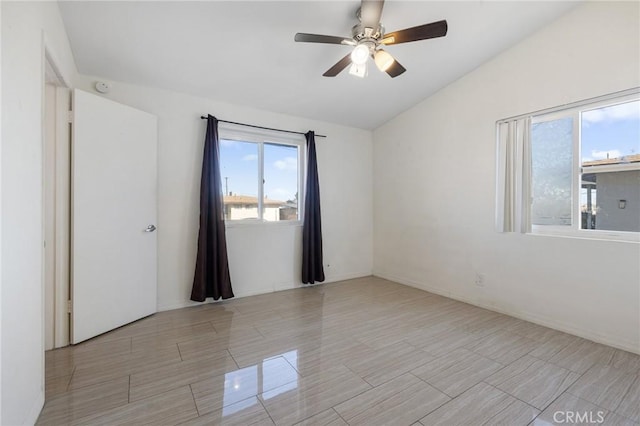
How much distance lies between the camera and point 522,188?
113 inches

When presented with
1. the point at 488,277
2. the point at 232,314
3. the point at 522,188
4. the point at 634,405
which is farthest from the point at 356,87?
the point at 634,405

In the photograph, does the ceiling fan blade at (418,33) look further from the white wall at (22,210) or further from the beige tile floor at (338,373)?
the beige tile floor at (338,373)

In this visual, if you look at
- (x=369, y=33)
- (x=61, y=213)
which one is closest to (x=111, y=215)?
(x=61, y=213)

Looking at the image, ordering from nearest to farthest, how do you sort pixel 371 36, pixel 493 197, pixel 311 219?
pixel 371 36 < pixel 493 197 < pixel 311 219

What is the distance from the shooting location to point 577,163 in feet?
8.55

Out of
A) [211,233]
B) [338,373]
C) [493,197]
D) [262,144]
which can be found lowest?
[338,373]

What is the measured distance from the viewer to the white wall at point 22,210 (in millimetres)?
1215

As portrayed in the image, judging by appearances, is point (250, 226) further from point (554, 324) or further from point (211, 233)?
point (554, 324)

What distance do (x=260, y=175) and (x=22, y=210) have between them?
2.44 metres

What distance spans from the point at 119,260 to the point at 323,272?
2422 mm

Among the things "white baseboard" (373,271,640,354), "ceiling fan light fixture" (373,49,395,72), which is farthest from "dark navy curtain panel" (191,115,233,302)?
"white baseboard" (373,271,640,354)

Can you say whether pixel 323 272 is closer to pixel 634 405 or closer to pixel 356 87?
pixel 356 87

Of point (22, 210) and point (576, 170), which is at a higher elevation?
point (576, 170)

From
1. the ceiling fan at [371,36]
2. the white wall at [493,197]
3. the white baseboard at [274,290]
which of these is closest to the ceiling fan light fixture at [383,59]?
the ceiling fan at [371,36]
